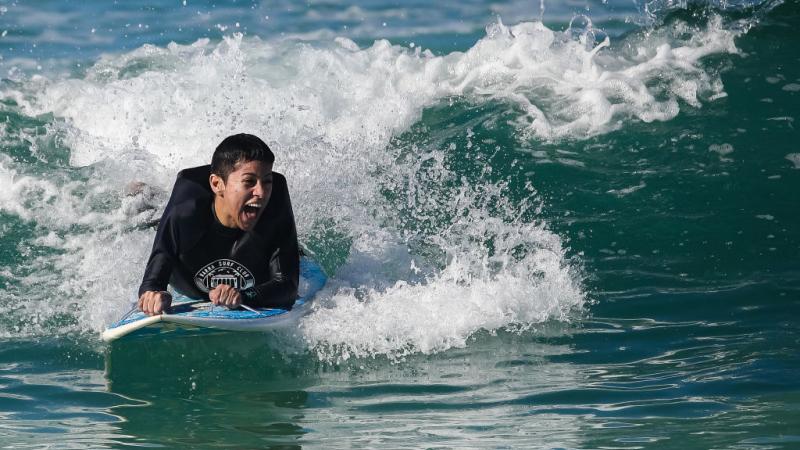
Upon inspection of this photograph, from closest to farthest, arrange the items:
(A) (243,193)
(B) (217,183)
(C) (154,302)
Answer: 1. (C) (154,302)
2. (A) (243,193)
3. (B) (217,183)

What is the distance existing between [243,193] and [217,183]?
205 mm

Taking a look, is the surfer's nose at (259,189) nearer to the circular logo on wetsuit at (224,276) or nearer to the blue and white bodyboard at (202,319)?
the circular logo on wetsuit at (224,276)

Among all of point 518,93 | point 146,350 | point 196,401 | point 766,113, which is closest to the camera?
point 196,401

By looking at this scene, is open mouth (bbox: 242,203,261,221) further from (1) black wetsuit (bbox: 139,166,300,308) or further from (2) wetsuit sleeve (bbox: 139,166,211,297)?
(2) wetsuit sleeve (bbox: 139,166,211,297)

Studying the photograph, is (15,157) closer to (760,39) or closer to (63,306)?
(63,306)

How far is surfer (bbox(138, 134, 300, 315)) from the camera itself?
252 inches

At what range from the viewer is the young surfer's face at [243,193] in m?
6.38

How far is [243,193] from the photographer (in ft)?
21.1

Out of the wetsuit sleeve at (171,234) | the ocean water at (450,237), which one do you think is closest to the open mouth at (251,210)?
the wetsuit sleeve at (171,234)

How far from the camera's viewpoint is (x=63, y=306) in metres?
7.70

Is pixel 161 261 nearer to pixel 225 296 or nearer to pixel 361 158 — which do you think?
pixel 225 296

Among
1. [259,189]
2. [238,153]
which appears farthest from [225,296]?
[238,153]

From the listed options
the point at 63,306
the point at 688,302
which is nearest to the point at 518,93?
the point at 688,302

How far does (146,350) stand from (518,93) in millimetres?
5753
